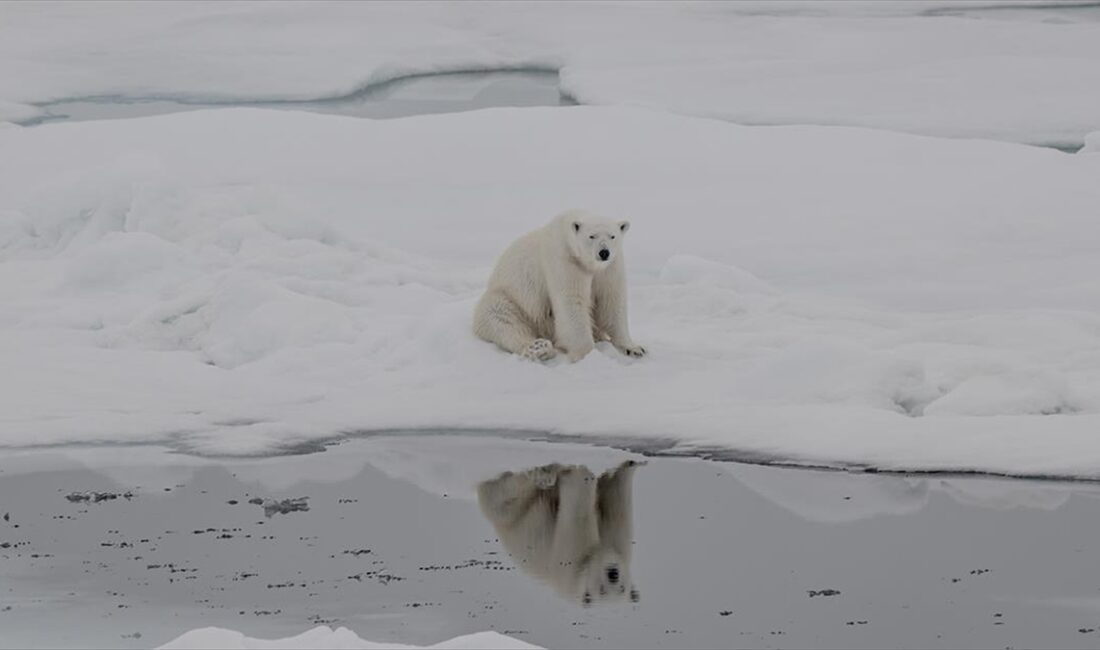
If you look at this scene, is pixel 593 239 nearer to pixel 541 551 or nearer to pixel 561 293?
pixel 561 293

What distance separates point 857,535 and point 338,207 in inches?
294

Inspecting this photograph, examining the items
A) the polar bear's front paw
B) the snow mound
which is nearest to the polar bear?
the polar bear's front paw

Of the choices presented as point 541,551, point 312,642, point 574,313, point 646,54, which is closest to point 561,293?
point 574,313

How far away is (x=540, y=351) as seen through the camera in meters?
7.71

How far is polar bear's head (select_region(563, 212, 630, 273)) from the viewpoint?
7418 mm

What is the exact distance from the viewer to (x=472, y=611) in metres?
4.84

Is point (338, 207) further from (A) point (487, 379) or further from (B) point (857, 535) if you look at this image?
(B) point (857, 535)

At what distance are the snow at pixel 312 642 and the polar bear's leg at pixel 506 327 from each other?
349 cm

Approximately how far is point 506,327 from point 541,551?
8.29ft

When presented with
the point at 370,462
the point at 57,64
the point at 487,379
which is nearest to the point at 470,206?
the point at 487,379

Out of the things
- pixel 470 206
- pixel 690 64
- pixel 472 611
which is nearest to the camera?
pixel 472 611

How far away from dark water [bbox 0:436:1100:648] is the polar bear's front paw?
0.92 metres

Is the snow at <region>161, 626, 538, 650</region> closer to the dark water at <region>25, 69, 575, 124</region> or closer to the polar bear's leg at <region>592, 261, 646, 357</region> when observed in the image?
the polar bear's leg at <region>592, 261, 646, 357</region>

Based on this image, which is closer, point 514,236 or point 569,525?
point 569,525
